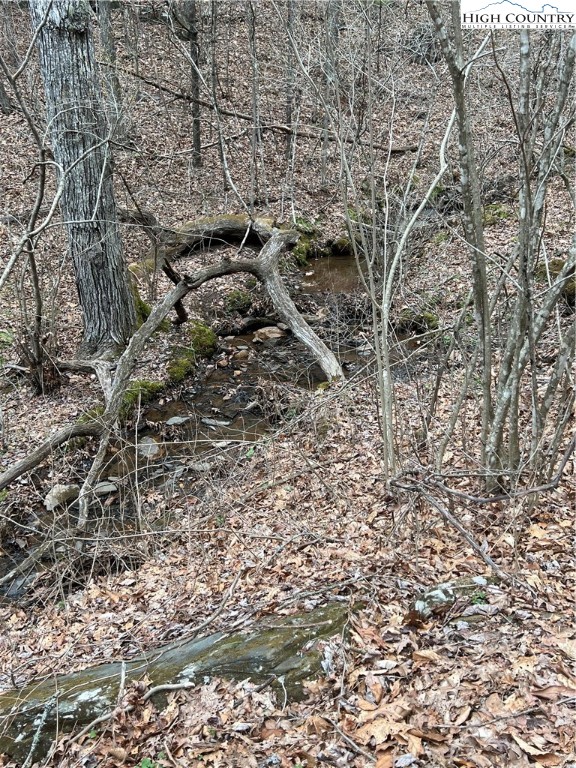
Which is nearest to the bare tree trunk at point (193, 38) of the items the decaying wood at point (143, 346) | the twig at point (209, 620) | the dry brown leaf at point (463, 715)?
the decaying wood at point (143, 346)

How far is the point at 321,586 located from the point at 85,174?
6640 millimetres

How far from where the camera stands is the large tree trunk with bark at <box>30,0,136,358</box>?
7.46 meters

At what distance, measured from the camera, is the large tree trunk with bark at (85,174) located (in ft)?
24.5

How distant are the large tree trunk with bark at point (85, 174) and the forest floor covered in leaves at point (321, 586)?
64 cm

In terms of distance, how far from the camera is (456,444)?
17.4 feet

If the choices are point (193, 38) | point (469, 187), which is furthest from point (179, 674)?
point (193, 38)

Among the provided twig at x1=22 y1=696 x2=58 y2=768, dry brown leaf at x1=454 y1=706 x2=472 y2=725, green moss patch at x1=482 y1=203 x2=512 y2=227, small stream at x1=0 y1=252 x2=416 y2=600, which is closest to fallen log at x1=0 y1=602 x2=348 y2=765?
twig at x1=22 y1=696 x2=58 y2=768

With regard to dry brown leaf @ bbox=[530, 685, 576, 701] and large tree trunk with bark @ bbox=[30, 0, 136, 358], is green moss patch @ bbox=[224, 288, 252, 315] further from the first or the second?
dry brown leaf @ bbox=[530, 685, 576, 701]

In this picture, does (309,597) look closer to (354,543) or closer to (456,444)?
(354,543)

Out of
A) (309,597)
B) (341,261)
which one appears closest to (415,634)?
(309,597)

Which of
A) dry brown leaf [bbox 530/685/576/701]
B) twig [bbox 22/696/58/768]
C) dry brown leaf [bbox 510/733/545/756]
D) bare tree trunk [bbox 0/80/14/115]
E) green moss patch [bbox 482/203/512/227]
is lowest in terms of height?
twig [bbox 22/696/58/768]

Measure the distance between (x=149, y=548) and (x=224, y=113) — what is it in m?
12.6

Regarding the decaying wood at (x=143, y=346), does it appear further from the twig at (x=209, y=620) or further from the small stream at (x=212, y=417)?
the twig at (x=209, y=620)

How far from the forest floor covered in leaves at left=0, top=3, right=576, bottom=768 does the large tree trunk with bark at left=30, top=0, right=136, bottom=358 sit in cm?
64
